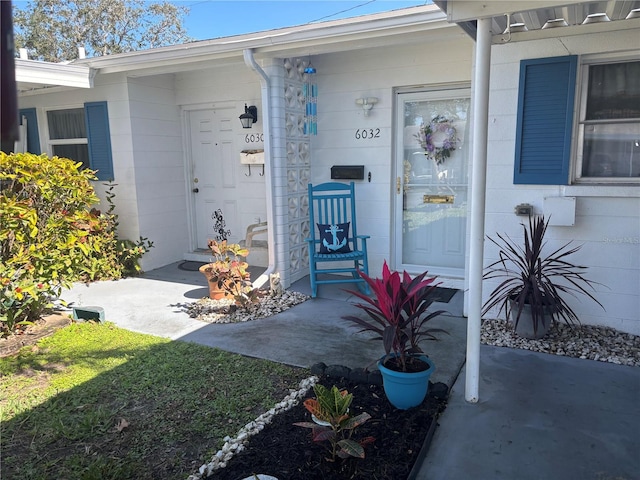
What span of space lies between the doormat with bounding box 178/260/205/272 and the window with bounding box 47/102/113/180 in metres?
1.44

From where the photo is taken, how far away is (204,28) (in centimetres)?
1802

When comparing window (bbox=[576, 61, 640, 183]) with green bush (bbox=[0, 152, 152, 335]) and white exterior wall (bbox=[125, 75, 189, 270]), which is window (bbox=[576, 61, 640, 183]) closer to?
green bush (bbox=[0, 152, 152, 335])

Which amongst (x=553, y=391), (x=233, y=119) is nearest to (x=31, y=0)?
(x=233, y=119)

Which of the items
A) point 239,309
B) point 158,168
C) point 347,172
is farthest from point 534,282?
point 158,168

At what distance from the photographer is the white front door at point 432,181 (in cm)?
477

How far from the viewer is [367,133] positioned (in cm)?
507

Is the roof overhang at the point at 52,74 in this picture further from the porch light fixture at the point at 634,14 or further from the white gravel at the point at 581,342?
the porch light fixture at the point at 634,14

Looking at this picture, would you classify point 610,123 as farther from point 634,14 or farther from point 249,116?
point 249,116

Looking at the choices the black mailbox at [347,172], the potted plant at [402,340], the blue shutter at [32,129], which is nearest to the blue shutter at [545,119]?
the potted plant at [402,340]

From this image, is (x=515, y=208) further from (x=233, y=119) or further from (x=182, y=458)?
(x=233, y=119)

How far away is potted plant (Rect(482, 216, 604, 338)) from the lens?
11.1ft

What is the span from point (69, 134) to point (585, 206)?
20.3 ft

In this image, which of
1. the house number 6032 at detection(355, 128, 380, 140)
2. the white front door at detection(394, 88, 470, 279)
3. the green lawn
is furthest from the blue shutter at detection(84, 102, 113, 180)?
the white front door at detection(394, 88, 470, 279)

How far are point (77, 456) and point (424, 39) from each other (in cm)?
392
